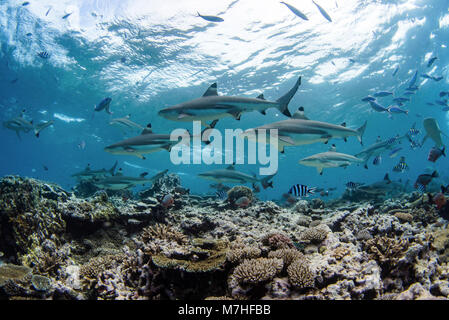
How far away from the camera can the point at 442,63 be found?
2017 centimetres

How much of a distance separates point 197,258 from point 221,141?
31.8 meters

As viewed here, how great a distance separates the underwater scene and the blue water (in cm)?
10

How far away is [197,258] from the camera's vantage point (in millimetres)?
3740

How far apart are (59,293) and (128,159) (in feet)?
133

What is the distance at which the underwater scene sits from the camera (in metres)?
3.76

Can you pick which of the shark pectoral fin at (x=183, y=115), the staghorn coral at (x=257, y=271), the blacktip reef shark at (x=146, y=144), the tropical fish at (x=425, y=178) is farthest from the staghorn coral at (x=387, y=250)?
the tropical fish at (x=425, y=178)

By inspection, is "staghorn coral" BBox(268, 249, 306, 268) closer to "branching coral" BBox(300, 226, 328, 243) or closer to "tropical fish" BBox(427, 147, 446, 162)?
"branching coral" BBox(300, 226, 328, 243)

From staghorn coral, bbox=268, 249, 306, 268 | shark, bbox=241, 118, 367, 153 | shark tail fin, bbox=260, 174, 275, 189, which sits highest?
shark, bbox=241, 118, 367, 153

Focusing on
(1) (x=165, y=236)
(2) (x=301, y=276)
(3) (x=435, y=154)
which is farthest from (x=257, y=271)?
(3) (x=435, y=154)

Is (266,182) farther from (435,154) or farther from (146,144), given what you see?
(435,154)

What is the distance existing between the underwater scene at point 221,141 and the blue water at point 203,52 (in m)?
0.10

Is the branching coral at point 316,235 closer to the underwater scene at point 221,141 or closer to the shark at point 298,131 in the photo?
the underwater scene at point 221,141

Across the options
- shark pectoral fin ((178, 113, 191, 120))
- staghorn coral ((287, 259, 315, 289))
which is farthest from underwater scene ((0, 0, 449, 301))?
shark pectoral fin ((178, 113, 191, 120))
